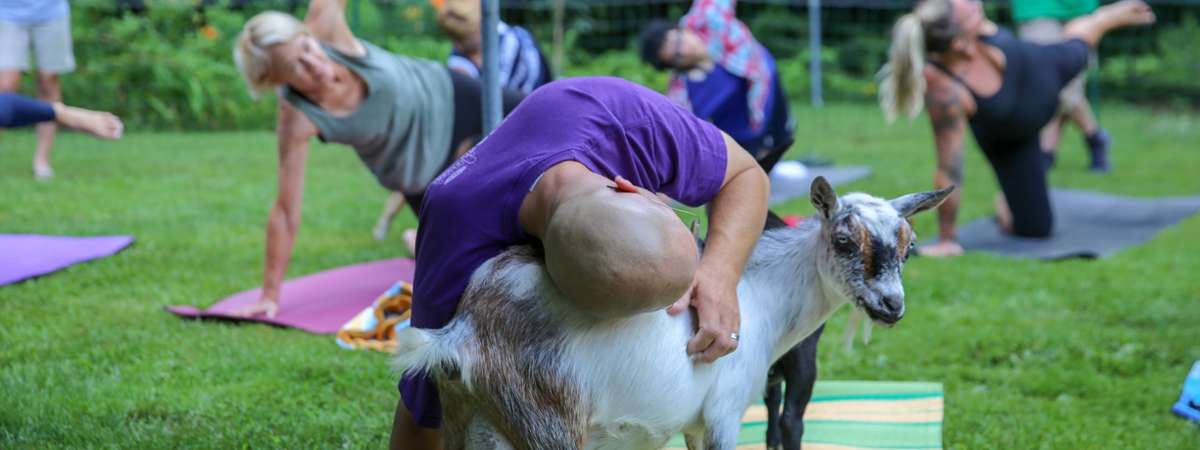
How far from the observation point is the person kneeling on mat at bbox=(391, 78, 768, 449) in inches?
83.7

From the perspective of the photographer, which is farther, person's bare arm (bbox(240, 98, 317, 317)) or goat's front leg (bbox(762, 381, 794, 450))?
person's bare arm (bbox(240, 98, 317, 317))

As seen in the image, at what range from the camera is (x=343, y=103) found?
4820 millimetres

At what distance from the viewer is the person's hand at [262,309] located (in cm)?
523

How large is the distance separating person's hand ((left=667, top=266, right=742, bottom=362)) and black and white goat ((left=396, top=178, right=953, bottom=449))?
3 cm

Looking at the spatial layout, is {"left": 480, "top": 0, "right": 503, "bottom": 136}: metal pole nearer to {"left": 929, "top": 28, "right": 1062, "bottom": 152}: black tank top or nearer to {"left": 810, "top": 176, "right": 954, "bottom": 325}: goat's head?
{"left": 810, "top": 176, "right": 954, "bottom": 325}: goat's head

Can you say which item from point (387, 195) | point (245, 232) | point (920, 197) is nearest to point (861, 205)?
point (920, 197)

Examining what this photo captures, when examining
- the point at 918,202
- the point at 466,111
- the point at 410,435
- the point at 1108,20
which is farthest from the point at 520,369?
Result: the point at 1108,20

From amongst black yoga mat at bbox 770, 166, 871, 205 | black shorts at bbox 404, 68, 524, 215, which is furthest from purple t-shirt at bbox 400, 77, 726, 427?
black yoga mat at bbox 770, 166, 871, 205

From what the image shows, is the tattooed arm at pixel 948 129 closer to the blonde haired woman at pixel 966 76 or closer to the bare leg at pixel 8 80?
the blonde haired woman at pixel 966 76

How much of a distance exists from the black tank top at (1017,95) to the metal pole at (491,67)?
14.3 feet

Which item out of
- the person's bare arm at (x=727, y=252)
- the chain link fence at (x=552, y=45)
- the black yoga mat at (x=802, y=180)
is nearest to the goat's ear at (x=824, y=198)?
the person's bare arm at (x=727, y=252)

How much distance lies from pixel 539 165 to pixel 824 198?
680 mm

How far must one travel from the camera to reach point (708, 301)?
251 centimetres

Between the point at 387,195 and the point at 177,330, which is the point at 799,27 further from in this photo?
the point at 177,330
